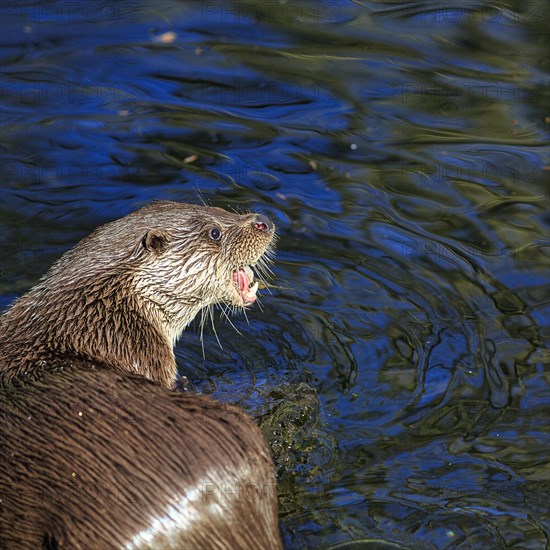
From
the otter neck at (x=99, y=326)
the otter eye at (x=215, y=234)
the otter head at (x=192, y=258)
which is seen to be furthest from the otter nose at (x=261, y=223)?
the otter neck at (x=99, y=326)

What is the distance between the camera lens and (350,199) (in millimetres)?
6477

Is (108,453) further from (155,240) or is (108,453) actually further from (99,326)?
(155,240)

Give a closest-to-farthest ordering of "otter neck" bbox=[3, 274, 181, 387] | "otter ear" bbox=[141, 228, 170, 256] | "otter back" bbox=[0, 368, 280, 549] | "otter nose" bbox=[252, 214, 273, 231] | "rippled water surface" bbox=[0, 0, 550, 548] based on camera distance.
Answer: "otter back" bbox=[0, 368, 280, 549], "otter neck" bbox=[3, 274, 181, 387], "rippled water surface" bbox=[0, 0, 550, 548], "otter ear" bbox=[141, 228, 170, 256], "otter nose" bbox=[252, 214, 273, 231]

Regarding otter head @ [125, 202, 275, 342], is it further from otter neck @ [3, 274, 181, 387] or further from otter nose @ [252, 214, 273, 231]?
otter neck @ [3, 274, 181, 387]

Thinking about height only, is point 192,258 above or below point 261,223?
below

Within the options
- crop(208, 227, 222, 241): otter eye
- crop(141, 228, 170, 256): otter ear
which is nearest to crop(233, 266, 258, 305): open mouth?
crop(208, 227, 222, 241): otter eye

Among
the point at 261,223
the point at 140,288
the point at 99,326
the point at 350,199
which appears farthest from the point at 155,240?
the point at 350,199

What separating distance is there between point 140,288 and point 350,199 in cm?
200

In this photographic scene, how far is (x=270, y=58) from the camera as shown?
8039 mm

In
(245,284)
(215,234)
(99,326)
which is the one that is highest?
(215,234)

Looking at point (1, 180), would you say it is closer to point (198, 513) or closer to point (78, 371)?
point (78, 371)

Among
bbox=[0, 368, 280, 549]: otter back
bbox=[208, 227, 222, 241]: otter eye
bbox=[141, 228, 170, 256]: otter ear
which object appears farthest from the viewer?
bbox=[208, 227, 222, 241]: otter eye

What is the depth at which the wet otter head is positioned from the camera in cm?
450

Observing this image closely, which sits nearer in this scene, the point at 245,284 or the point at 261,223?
the point at 261,223
